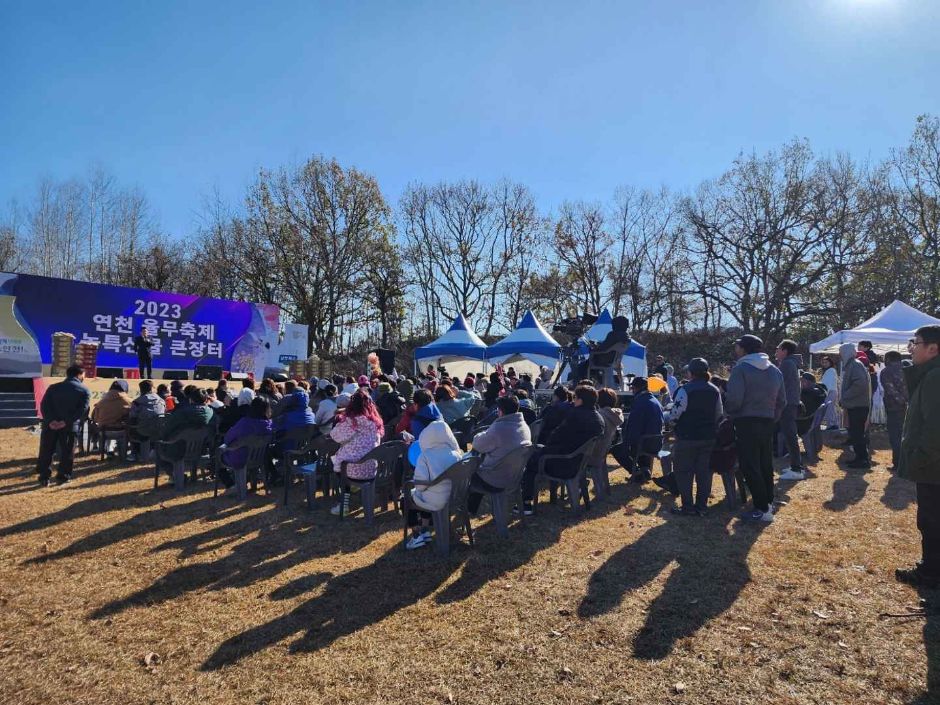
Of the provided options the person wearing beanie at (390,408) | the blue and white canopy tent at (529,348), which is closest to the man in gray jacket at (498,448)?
the person wearing beanie at (390,408)

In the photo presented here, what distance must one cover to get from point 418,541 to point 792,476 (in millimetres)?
4870

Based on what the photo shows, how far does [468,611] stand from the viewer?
3295 mm

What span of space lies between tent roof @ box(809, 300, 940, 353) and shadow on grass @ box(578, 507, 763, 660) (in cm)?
918

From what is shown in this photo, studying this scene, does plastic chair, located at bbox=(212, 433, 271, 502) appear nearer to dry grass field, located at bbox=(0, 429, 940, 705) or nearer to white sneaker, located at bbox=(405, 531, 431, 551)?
dry grass field, located at bbox=(0, 429, 940, 705)

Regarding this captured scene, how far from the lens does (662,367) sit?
12.4m

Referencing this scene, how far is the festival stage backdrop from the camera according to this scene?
1630 centimetres

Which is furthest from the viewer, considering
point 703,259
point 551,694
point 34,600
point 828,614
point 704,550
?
point 703,259

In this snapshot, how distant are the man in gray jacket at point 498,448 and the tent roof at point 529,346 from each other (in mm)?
11111

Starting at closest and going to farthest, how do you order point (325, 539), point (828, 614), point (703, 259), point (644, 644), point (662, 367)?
point (644, 644) → point (828, 614) → point (325, 539) → point (662, 367) → point (703, 259)

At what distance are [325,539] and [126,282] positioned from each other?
31592 mm

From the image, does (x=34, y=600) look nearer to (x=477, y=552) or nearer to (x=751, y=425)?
(x=477, y=552)

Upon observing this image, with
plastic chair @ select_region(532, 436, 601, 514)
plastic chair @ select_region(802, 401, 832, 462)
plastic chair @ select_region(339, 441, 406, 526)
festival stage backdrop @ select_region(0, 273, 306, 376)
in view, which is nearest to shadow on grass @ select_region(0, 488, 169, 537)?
plastic chair @ select_region(339, 441, 406, 526)

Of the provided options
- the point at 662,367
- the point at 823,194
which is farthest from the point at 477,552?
the point at 823,194

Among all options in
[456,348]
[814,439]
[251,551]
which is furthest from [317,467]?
[456,348]
